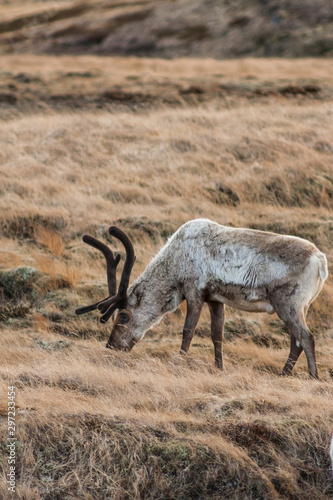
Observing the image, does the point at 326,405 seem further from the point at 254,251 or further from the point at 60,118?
the point at 60,118

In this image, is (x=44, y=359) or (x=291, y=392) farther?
(x=44, y=359)

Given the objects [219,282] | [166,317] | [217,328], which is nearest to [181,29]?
[166,317]

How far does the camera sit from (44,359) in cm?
777

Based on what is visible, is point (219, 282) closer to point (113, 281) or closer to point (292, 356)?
point (292, 356)

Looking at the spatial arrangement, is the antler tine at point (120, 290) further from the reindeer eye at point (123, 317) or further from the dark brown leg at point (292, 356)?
the dark brown leg at point (292, 356)

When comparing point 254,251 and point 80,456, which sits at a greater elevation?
point 254,251

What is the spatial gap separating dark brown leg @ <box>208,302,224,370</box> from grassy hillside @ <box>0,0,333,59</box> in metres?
34.2

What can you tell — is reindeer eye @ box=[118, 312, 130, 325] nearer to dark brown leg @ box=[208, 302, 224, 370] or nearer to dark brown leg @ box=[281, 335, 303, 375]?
dark brown leg @ box=[208, 302, 224, 370]

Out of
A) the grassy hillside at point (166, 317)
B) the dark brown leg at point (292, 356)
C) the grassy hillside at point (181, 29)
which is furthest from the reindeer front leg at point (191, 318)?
the grassy hillside at point (181, 29)

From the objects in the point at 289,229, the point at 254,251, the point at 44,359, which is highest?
the point at 254,251

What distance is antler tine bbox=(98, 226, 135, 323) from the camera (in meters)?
7.79

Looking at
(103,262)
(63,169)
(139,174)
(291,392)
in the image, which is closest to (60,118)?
(63,169)

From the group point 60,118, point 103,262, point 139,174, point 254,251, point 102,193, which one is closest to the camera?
point 254,251

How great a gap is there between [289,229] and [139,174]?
512 centimetres
